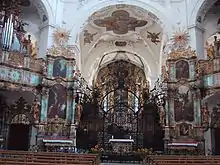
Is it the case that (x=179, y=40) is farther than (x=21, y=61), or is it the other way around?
(x=179, y=40)

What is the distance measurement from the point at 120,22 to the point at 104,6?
3.41m

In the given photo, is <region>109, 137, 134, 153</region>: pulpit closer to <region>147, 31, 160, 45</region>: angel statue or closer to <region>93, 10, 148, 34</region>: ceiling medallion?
<region>93, 10, 148, 34</region>: ceiling medallion

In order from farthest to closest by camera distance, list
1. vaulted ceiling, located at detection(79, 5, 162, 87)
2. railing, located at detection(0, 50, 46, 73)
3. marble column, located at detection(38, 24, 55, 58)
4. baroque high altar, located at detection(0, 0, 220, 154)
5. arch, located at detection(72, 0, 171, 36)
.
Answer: vaulted ceiling, located at detection(79, 5, 162, 87), arch, located at detection(72, 0, 171, 36), marble column, located at detection(38, 24, 55, 58), baroque high altar, located at detection(0, 0, 220, 154), railing, located at detection(0, 50, 46, 73)

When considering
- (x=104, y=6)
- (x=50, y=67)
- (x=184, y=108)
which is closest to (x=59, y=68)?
(x=50, y=67)

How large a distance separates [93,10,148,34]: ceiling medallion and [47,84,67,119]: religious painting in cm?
722

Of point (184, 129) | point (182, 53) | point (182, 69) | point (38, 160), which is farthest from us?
point (182, 53)

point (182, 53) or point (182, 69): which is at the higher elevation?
point (182, 53)

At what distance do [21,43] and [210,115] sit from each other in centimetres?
1100

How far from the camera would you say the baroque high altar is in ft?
53.2

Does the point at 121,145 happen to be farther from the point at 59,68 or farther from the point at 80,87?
the point at 59,68

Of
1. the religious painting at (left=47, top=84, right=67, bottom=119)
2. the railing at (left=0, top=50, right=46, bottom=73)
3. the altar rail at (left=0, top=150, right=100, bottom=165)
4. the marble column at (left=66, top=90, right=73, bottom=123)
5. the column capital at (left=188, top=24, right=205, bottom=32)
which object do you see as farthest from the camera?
the column capital at (left=188, top=24, right=205, bottom=32)

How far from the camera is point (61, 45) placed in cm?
1834

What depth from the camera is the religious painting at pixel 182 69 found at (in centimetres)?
1742

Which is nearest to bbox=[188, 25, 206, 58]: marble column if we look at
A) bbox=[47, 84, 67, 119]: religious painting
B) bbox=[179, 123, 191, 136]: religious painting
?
bbox=[179, 123, 191, 136]: religious painting
